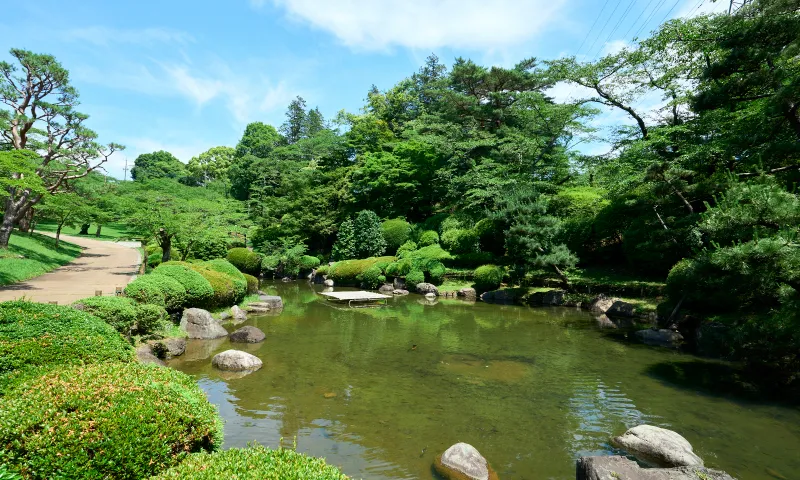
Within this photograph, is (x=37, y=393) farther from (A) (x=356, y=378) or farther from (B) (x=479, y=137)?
(B) (x=479, y=137)

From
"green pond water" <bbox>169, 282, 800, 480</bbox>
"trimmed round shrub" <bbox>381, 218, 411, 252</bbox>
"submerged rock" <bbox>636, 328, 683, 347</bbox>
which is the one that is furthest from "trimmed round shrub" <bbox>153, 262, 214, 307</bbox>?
"trimmed round shrub" <bbox>381, 218, 411, 252</bbox>

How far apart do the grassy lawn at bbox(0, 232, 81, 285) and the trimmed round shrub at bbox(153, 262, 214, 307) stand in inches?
269

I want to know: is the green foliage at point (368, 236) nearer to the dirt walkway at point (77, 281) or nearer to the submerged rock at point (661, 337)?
the dirt walkway at point (77, 281)

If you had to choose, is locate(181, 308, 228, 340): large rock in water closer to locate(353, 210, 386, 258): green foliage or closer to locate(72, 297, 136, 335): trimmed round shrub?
locate(72, 297, 136, 335): trimmed round shrub

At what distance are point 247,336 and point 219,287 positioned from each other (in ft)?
11.1

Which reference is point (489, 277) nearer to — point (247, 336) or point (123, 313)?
point (247, 336)

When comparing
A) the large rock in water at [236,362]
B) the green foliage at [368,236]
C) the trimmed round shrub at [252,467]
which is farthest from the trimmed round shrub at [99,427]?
the green foliage at [368,236]

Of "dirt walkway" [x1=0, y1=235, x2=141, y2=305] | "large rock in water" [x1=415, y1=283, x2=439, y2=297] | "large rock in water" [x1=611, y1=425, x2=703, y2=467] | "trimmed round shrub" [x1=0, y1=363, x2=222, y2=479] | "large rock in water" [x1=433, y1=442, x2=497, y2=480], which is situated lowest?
"dirt walkway" [x1=0, y1=235, x2=141, y2=305]

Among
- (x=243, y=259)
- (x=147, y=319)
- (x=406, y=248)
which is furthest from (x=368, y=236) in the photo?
(x=147, y=319)

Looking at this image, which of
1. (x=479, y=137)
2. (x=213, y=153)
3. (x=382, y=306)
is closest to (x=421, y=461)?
(x=382, y=306)

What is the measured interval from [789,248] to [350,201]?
2549cm

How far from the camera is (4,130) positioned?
18.6 metres

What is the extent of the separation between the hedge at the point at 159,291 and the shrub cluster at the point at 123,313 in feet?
3.38

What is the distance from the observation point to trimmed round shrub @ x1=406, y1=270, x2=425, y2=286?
69.5ft
